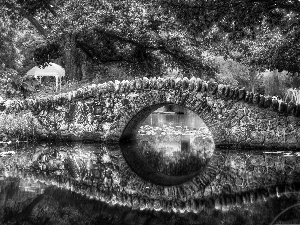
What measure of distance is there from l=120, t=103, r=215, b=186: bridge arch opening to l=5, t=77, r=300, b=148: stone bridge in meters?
0.47

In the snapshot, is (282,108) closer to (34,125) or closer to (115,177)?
(115,177)

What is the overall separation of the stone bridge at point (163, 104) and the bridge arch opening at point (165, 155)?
468mm

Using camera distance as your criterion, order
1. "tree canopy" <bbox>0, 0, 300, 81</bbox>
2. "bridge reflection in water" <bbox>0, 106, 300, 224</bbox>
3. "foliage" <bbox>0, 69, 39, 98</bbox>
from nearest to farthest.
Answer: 1. "bridge reflection in water" <bbox>0, 106, 300, 224</bbox>
2. "tree canopy" <bbox>0, 0, 300, 81</bbox>
3. "foliage" <bbox>0, 69, 39, 98</bbox>

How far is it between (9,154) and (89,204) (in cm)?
678

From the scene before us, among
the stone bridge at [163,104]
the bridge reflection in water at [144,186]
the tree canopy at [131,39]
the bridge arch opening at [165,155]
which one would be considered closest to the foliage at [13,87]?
the tree canopy at [131,39]

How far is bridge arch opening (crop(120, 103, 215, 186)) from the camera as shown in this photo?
36.0 ft

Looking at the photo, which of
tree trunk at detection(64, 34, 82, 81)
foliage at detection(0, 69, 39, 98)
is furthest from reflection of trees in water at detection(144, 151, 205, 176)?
foliage at detection(0, 69, 39, 98)

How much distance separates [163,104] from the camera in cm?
1678

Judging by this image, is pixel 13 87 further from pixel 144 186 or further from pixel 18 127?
pixel 144 186

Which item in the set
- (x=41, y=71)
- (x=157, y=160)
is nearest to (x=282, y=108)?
(x=157, y=160)

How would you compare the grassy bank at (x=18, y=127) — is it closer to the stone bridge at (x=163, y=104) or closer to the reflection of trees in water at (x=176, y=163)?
the stone bridge at (x=163, y=104)

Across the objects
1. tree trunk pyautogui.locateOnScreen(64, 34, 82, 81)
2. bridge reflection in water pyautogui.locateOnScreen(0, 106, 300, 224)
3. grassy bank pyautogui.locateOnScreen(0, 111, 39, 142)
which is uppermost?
tree trunk pyautogui.locateOnScreen(64, 34, 82, 81)

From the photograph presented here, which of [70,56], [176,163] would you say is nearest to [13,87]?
[70,56]

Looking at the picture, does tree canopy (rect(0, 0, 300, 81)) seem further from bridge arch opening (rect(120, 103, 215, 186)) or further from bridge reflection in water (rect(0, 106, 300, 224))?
bridge reflection in water (rect(0, 106, 300, 224))
